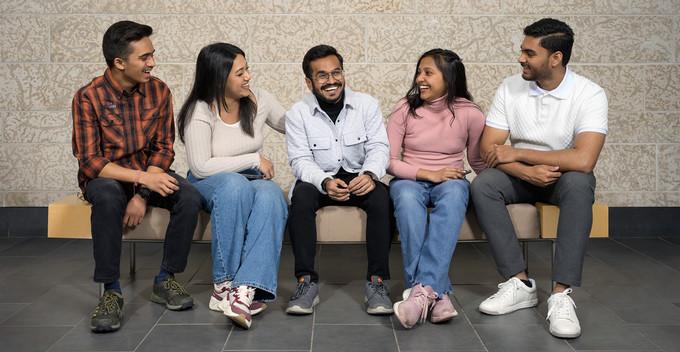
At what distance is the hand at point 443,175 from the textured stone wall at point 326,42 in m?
1.29

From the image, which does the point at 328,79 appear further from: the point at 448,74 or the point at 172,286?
the point at 172,286

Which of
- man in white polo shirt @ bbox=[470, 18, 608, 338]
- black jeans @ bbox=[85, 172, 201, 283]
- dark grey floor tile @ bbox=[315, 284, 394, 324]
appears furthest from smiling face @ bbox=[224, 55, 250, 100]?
man in white polo shirt @ bbox=[470, 18, 608, 338]

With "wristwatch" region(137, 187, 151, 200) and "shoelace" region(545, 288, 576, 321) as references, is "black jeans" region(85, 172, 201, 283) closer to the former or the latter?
"wristwatch" region(137, 187, 151, 200)

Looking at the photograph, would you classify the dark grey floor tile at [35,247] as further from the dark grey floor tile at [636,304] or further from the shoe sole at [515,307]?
the dark grey floor tile at [636,304]

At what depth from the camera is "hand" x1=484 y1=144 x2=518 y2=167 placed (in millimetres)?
3057

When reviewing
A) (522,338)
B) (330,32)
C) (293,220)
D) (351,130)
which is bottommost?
(522,338)

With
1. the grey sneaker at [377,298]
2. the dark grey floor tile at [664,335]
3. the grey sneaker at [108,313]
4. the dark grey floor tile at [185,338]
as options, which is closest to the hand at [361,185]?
the grey sneaker at [377,298]

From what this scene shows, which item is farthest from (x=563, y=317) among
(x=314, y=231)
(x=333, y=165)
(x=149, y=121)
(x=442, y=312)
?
(x=149, y=121)

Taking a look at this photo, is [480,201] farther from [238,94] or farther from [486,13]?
[486,13]

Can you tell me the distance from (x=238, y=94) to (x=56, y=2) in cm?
182

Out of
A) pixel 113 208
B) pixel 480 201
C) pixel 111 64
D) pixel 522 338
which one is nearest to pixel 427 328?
pixel 522 338

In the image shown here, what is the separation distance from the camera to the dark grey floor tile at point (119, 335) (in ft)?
8.10

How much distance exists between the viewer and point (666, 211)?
14.6ft

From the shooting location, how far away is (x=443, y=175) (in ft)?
10.1
